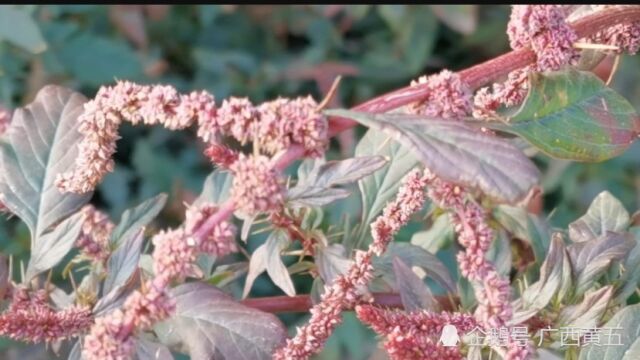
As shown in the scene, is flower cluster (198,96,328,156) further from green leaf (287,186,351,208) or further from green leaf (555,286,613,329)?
green leaf (555,286,613,329)

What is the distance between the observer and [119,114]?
19.8 inches

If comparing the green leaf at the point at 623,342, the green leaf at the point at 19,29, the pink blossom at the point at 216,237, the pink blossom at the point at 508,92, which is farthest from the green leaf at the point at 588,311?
the green leaf at the point at 19,29

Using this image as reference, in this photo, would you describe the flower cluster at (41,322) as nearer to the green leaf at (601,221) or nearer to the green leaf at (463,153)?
the green leaf at (463,153)

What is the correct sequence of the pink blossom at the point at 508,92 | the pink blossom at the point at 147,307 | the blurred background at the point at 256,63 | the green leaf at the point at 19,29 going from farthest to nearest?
the blurred background at the point at 256,63 → the green leaf at the point at 19,29 → the pink blossom at the point at 508,92 → the pink blossom at the point at 147,307

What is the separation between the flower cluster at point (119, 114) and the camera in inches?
18.7

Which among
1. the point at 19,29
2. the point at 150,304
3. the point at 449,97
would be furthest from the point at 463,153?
the point at 19,29

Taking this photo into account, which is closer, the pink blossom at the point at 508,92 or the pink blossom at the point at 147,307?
the pink blossom at the point at 147,307

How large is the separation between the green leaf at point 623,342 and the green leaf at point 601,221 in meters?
0.12

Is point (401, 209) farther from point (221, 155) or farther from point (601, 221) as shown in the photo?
point (601, 221)

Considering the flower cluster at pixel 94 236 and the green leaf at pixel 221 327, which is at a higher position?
the flower cluster at pixel 94 236

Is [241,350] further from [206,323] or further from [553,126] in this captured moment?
[553,126]

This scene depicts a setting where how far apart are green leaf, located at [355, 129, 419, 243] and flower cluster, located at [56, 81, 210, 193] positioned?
186 mm

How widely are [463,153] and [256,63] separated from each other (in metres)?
1.44

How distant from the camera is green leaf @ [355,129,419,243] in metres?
0.65
